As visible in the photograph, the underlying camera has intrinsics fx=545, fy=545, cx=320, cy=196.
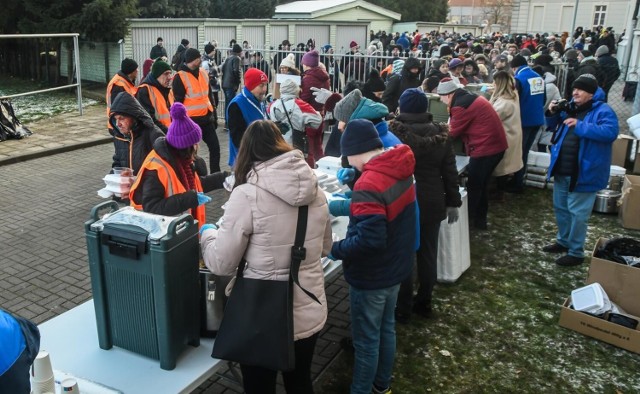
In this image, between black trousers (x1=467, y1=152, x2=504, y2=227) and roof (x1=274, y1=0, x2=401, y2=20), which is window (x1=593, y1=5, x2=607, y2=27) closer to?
roof (x1=274, y1=0, x2=401, y2=20)

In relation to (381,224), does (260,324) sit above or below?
below

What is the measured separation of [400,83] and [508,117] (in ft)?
7.74

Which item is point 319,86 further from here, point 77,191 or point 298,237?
point 298,237

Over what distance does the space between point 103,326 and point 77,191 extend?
19.3ft

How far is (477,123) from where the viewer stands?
6027mm

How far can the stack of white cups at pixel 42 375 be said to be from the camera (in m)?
2.10

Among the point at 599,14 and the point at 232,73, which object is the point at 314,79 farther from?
the point at 599,14

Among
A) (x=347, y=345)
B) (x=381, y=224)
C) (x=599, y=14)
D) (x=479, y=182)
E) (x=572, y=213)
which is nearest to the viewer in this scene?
(x=381, y=224)

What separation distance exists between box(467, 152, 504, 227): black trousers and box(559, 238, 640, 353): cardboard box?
1.78 m

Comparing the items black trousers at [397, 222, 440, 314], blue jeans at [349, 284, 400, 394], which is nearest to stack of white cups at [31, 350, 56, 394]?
blue jeans at [349, 284, 400, 394]

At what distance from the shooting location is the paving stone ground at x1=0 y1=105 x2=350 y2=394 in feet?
15.6

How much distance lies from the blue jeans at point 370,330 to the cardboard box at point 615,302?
6.55 ft

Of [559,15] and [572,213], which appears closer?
[572,213]

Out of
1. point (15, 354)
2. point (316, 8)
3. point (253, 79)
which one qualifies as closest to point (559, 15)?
point (316, 8)
